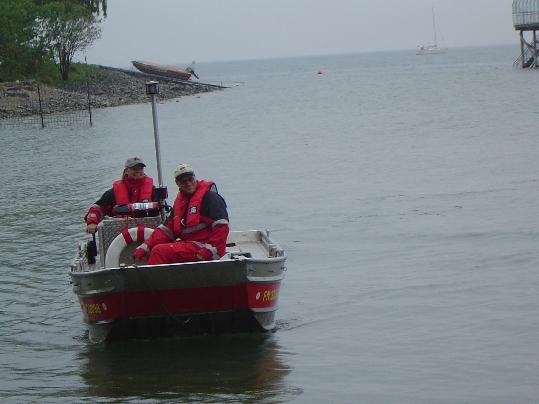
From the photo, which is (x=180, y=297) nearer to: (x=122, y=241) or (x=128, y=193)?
(x=122, y=241)

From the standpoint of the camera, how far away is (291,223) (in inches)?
862

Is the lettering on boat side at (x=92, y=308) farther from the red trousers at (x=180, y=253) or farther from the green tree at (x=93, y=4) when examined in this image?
the green tree at (x=93, y=4)

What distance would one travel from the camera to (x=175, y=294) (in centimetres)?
1134

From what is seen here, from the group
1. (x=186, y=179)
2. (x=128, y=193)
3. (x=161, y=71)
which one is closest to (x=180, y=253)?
(x=186, y=179)

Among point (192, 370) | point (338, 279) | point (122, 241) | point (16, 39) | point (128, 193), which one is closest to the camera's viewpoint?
point (192, 370)

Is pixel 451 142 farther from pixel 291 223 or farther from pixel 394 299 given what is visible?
pixel 394 299

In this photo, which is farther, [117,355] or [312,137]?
[312,137]

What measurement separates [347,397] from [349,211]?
501 inches

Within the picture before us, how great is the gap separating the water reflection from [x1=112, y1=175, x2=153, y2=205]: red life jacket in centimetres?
184

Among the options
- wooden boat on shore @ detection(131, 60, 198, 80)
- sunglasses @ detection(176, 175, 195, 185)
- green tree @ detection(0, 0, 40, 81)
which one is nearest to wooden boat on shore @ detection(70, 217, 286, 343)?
sunglasses @ detection(176, 175, 195, 185)

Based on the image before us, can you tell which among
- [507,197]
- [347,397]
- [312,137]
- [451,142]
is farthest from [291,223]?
[312,137]

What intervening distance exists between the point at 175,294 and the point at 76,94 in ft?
223

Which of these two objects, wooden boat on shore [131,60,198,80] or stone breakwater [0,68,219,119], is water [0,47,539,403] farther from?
wooden boat on shore [131,60,198,80]

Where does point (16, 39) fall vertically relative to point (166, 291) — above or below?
above
